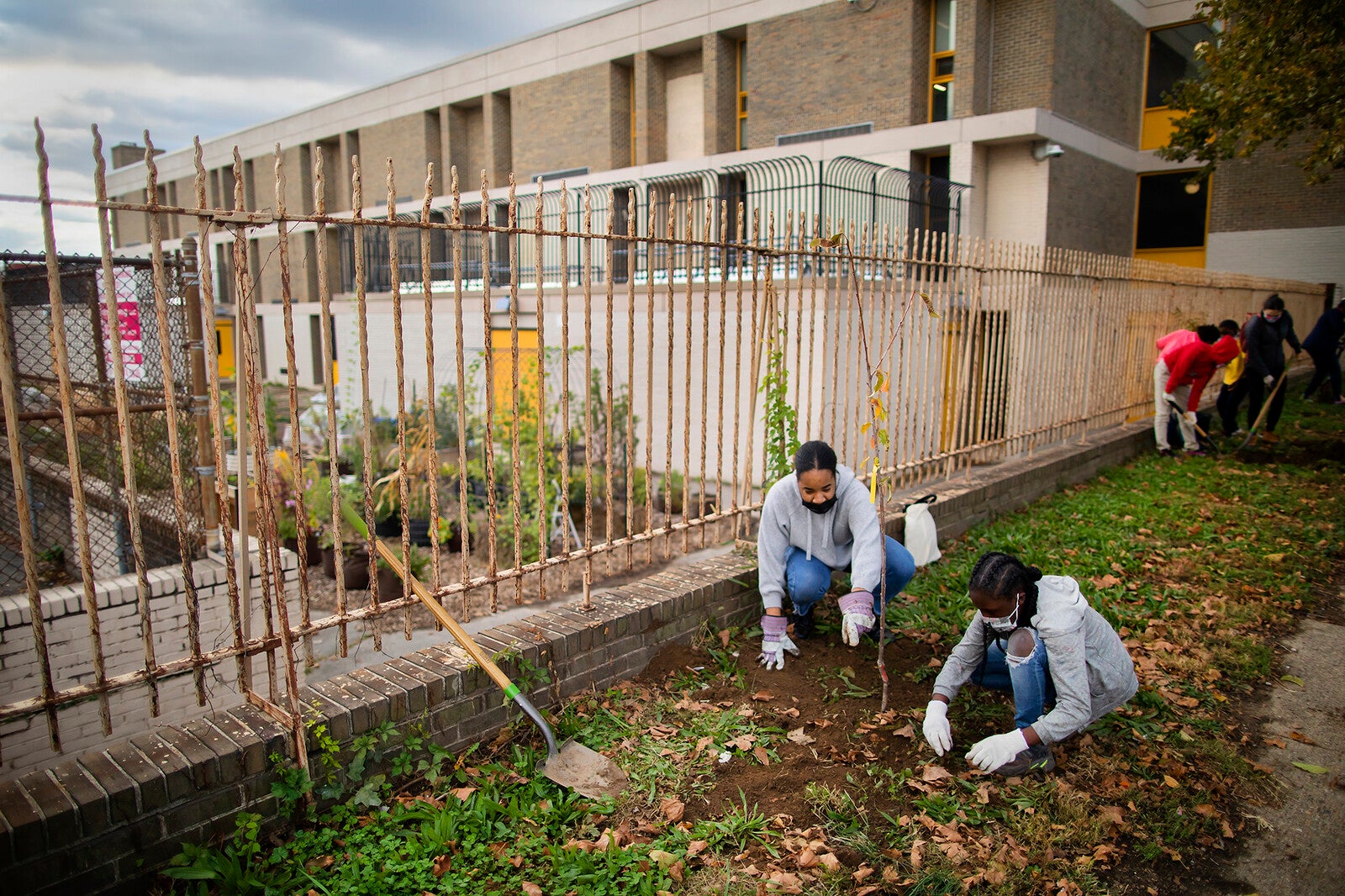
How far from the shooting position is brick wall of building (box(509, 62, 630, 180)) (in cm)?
1998

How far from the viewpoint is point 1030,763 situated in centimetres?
329

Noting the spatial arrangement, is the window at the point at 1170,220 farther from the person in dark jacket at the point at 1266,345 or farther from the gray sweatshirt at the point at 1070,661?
the gray sweatshirt at the point at 1070,661

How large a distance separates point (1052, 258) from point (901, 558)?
4.82m

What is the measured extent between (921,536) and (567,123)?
60.6 ft

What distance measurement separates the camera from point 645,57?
19031mm

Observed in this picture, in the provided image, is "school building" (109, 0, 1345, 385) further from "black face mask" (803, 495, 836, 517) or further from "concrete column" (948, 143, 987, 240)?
"black face mask" (803, 495, 836, 517)

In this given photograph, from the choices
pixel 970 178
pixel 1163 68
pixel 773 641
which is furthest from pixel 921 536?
pixel 1163 68

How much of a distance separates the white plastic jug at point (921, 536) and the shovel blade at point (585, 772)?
2690 mm

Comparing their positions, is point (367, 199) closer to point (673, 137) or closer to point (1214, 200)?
point (673, 137)

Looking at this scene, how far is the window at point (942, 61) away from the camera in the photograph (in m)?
15.4

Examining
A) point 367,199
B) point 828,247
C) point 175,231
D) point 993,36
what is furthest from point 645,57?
point 175,231

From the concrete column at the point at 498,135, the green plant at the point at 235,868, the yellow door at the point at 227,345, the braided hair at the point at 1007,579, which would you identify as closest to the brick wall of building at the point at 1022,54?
the concrete column at the point at 498,135

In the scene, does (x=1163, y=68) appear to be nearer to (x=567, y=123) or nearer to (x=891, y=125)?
(x=891, y=125)

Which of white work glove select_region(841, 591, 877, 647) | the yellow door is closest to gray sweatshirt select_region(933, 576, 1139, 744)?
white work glove select_region(841, 591, 877, 647)
